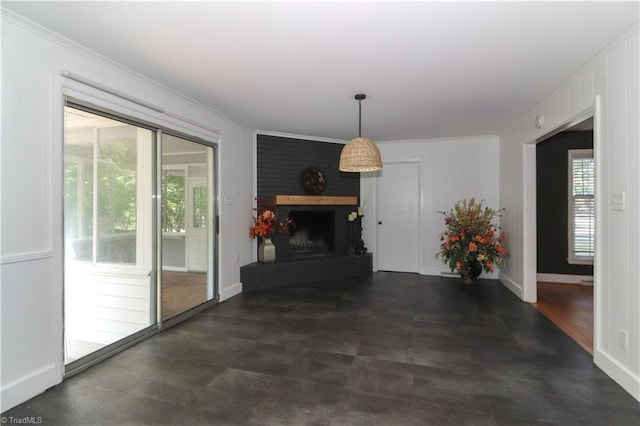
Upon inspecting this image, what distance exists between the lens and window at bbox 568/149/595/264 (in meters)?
4.94

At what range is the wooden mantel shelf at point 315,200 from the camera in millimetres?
4934

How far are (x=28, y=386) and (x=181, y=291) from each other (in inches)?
76.1

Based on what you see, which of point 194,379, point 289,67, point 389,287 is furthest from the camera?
point 389,287

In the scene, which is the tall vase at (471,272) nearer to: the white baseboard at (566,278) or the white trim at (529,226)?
the white trim at (529,226)

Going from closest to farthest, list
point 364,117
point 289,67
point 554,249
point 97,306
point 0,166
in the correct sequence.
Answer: point 0,166 → point 289,67 → point 97,306 → point 364,117 → point 554,249

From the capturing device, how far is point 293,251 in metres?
5.31

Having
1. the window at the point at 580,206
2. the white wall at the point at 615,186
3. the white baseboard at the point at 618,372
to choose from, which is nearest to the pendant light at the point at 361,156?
the white wall at the point at 615,186

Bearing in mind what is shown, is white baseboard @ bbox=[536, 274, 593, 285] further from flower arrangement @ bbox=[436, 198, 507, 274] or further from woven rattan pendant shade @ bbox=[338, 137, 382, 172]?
woven rattan pendant shade @ bbox=[338, 137, 382, 172]

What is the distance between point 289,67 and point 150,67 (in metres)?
1.16

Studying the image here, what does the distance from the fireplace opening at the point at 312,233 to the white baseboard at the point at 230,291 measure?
3.69 feet

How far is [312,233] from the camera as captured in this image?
554cm

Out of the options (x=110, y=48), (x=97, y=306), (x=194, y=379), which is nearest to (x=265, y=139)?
(x=110, y=48)

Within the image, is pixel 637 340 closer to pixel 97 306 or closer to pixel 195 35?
pixel 195 35

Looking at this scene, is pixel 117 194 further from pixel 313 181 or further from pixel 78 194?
pixel 313 181
